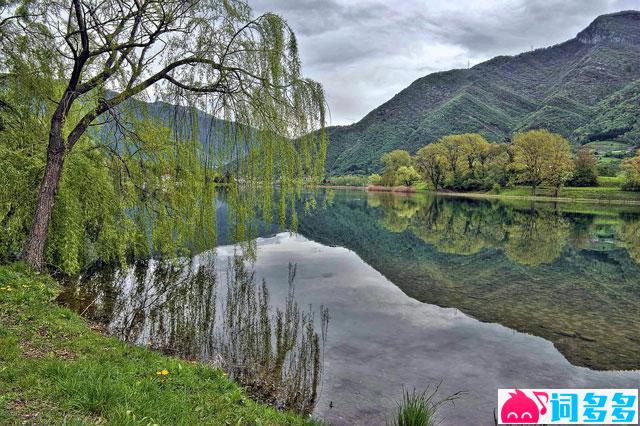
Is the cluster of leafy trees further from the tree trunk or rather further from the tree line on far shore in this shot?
the tree trunk

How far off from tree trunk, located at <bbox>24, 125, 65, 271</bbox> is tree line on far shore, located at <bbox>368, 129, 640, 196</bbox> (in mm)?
88012

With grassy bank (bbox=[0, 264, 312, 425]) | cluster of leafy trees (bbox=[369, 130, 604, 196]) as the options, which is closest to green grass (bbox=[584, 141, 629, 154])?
cluster of leafy trees (bbox=[369, 130, 604, 196])

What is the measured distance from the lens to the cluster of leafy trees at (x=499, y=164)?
8044 cm

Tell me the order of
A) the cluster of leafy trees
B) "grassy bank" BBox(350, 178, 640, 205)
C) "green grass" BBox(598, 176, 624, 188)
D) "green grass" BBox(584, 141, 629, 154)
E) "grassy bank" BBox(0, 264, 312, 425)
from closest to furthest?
"grassy bank" BBox(0, 264, 312, 425) → "grassy bank" BBox(350, 178, 640, 205) → "green grass" BBox(598, 176, 624, 188) → the cluster of leafy trees → "green grass" BBox(584, 141, 629, 154)

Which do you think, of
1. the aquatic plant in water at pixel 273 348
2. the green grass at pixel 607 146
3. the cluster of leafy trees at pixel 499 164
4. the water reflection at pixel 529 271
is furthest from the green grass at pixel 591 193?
the aquatic plant in water at pixel 273 348

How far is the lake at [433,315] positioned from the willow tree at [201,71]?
2353mm

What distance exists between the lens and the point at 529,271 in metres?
20.6

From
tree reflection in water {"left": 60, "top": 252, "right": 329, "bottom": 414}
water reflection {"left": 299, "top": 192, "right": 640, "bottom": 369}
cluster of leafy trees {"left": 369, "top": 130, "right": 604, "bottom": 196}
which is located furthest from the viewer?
cluster of leafy trees {"left": 369, "top": 130, "right": 604, "bottom": 196}

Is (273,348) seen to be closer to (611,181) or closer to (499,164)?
(499,164)

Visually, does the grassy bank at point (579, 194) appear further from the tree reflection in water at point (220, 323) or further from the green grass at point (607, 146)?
the tree reflection in water at point (220, 323)

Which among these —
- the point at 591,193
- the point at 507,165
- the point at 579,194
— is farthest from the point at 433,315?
the point at 507,165

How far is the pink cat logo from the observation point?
6.79 meters

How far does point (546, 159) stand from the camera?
265ft

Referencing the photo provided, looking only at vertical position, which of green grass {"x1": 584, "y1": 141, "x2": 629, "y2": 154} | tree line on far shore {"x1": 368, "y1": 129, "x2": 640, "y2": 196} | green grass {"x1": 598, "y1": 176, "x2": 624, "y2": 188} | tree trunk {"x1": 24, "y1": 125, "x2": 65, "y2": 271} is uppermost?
green grass {"x1": 584, "y1": 141, "x2": 629, "y2": 154}
